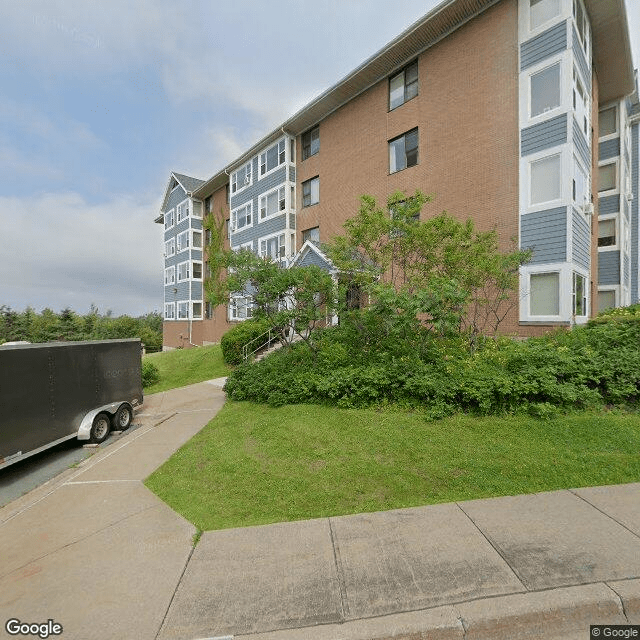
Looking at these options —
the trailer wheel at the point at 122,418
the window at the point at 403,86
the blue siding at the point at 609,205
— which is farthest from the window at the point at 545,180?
the trailer wheel at the point at 122,418

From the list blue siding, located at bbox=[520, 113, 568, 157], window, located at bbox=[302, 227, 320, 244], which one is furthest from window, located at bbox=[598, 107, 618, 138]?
window, located at bbox=[302, 227, 320, 244]

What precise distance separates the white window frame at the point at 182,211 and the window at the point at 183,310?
842 cm

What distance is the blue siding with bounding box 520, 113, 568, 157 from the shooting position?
33.9 feet

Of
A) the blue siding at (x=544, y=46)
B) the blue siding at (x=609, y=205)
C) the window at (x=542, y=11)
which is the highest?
the window at (x=542, y=11)

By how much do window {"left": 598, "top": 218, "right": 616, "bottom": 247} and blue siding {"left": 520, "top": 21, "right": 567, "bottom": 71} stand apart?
1112 centimetres

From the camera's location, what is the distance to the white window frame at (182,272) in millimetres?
31719

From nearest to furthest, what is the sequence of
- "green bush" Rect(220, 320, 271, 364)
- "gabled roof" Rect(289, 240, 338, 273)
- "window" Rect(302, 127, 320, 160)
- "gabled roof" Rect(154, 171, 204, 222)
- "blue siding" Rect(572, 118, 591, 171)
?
"blue siding" Rect(572, 118, 591, 171) → "gabled roof" Rect(289, 240, 338, 273) → "green bush" Rect(220, 320, 271, 364) → "window" Rect(302, 127, 320, 160) → "gabled roof" Rect(154, 171, 204, 222)

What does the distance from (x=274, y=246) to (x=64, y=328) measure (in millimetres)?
51678

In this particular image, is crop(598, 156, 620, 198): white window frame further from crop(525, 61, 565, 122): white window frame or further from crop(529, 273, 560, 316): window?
crop(529, 273, 560, 316): window

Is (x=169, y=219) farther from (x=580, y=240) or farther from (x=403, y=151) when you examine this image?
(x=580, y=240)

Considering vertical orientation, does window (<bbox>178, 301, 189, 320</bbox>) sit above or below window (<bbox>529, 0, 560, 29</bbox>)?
below

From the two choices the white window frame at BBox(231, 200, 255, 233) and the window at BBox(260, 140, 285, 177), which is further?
the white window frame at BBox(231, 200, 255, 233)

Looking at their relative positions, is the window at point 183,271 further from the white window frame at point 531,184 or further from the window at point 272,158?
the white window frame at point 531,184

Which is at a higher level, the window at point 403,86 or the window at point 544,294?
the window at point 403,86
